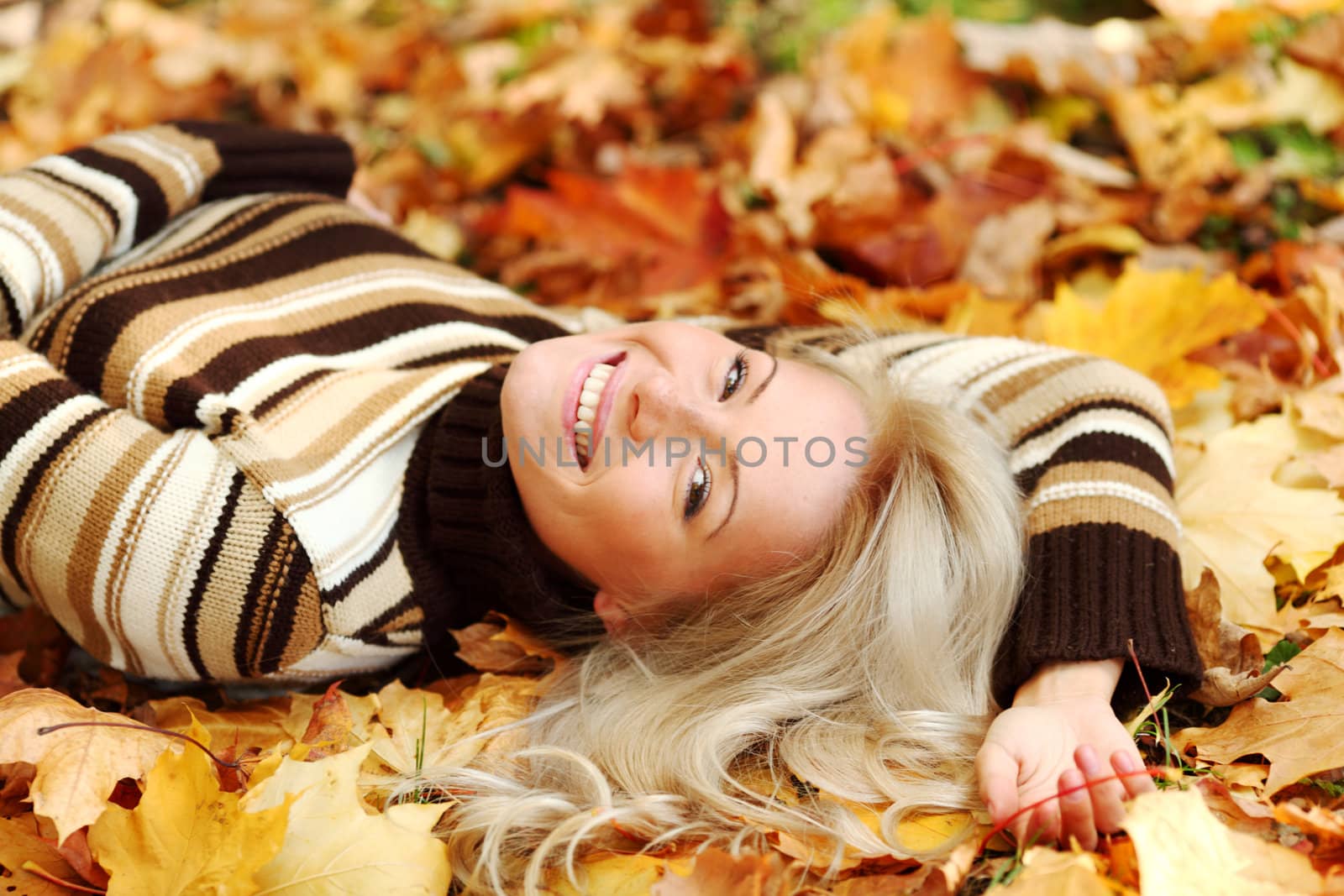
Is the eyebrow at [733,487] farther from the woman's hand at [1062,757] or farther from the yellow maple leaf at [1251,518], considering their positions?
the yellow maple leaf at [1251,518]

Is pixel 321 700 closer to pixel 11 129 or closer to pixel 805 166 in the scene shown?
pixel 805 166

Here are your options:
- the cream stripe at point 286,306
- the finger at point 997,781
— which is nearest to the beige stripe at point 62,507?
the cream stripe at point 286,306

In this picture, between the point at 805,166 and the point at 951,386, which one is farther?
the point at 805,166

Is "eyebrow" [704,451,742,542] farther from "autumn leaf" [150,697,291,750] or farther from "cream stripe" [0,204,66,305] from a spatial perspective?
"cream stripe" [0,204,66,305]

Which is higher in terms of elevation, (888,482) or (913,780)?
(888,482)

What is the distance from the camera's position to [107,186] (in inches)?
91.4

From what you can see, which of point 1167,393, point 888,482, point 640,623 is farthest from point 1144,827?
point 1167,393

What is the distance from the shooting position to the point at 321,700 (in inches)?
77.0

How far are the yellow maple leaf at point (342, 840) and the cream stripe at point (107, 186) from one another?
1367 millimetres

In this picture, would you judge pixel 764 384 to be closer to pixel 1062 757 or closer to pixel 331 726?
pixel 1062 757

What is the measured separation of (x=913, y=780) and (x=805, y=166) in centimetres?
205

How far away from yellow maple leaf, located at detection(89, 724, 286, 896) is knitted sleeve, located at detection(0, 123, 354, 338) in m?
1.05

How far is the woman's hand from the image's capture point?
5.14 feet

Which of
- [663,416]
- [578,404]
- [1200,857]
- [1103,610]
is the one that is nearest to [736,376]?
[663,416]
